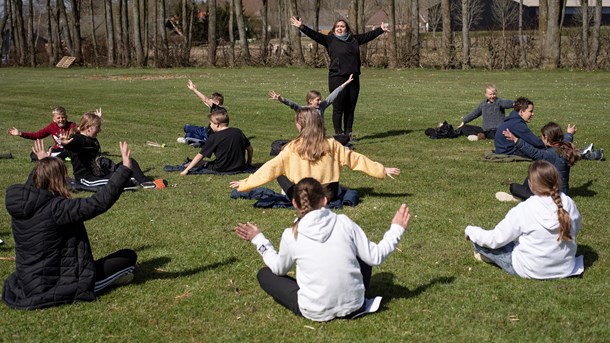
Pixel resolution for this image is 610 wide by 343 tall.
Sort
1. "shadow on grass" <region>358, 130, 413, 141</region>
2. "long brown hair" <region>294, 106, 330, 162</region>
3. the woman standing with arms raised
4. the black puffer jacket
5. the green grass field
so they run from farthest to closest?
"shadow on grass" <region>358, 130, 413, 141</region> < the woman standing with arms raised < "long brown hair" <region>294, 106, 330, 162</region> < the black puffer jacket < the green grass field

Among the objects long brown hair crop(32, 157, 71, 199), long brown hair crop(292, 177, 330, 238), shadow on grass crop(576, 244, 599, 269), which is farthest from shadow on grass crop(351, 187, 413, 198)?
long brown hair crop(32, 157, 71, 199)

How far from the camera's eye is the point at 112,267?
638 cm

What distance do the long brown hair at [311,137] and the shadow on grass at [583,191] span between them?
368cm

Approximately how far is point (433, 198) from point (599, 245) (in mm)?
2558

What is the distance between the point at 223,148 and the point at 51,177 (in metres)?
5.66

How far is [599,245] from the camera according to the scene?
760cm

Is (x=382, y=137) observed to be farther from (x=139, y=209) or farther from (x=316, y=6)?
(x=316, y=6)

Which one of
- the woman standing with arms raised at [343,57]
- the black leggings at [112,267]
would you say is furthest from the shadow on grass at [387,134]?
the black leggings at [112,267]

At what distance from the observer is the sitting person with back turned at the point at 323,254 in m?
5.41

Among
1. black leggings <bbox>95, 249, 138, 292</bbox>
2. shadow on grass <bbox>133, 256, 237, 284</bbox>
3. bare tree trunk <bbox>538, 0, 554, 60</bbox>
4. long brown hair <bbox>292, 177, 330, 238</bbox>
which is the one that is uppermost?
bare tree trunk <bbox>538, 0, 554, 60</bbox>

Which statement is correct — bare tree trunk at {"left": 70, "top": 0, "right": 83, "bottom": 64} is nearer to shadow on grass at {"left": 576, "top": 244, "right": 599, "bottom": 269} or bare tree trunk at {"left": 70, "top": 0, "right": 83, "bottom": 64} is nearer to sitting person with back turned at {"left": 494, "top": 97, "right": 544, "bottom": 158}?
sitting person with back turned at {"left": 494, "top": 97, "right": 544, "bottom": 158}

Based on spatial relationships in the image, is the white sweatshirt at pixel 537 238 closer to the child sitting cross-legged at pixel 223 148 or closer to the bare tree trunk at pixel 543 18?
the child sitting cross-legged at pixel 223 148

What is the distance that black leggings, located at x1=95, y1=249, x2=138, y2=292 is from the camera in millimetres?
6309

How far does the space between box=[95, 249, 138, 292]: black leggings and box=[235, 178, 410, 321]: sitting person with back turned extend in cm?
138
